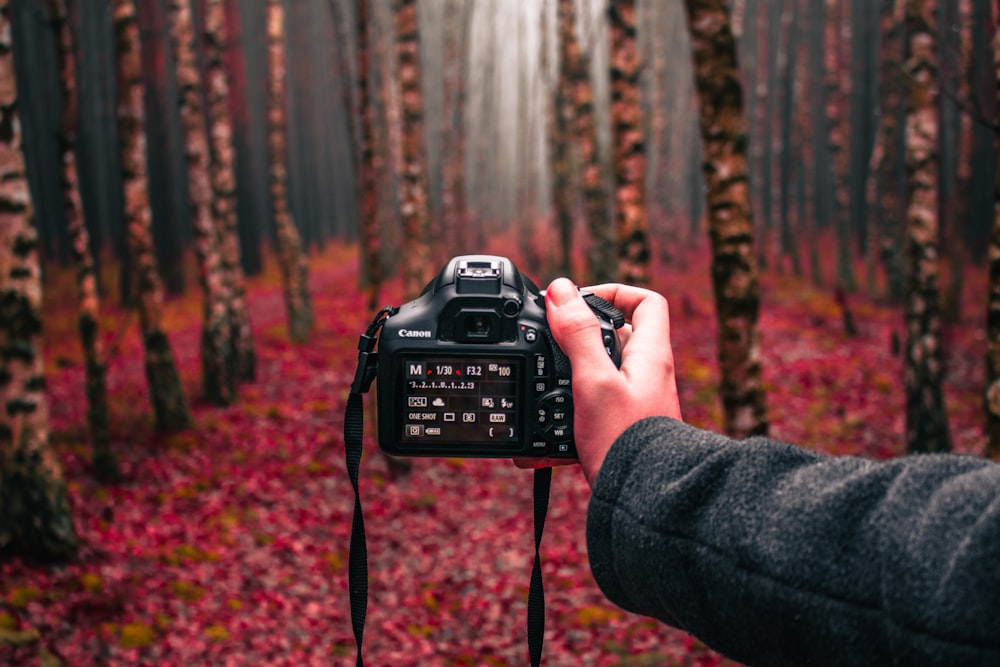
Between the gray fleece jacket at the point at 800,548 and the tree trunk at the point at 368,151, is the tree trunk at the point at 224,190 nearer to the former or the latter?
the tree trunk at the point at 368,151

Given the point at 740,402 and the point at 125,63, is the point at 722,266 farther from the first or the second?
the point at 125,63

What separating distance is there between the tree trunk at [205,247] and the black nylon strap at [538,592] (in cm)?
873

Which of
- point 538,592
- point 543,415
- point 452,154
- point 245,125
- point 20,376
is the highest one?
point 245,125

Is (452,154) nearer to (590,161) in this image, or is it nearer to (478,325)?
(590,161)

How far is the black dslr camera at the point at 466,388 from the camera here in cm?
175

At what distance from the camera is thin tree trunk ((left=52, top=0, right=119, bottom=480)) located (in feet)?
23.4

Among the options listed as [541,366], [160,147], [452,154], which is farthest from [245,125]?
[541,366]

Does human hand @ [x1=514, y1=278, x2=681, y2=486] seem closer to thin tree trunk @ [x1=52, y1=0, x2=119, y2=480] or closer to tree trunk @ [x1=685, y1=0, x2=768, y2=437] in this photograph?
tree trunk @ [x1=685, y1=0, x2=768, y2=437]

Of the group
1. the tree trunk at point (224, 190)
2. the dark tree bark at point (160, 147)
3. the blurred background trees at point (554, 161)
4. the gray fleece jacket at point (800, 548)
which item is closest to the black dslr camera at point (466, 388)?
the gray fleece jacket at point (800, 548)

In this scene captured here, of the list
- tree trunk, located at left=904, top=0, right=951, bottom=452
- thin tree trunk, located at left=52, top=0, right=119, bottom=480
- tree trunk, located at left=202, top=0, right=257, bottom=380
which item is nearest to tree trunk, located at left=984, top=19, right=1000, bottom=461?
tree trunk, located at left=904, top=0, right=951, bottom=452

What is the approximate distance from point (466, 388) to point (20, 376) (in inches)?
208

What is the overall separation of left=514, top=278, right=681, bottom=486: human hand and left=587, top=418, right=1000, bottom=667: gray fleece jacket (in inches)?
4.6

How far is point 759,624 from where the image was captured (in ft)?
3.43

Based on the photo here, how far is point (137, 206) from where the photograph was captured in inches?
321
